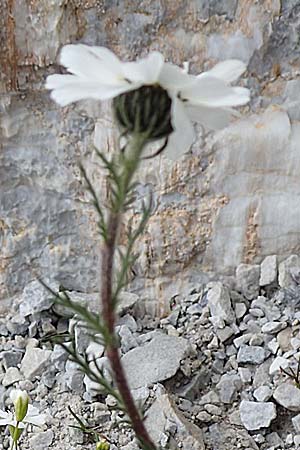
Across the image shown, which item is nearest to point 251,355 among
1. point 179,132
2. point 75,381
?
point 75,381

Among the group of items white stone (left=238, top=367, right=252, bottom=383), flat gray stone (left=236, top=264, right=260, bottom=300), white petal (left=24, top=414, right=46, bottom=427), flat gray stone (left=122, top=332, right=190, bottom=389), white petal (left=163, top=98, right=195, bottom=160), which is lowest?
white stone (left=238, top=367, right=252, bottom=383)

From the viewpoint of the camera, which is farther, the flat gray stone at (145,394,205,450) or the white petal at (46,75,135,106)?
the flat gray stone at (145,394,205,450)

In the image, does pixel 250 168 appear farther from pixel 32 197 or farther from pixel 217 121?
pixel 217 121

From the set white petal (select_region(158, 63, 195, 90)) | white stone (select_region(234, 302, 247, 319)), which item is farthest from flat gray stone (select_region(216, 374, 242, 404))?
white petal (select_region(158, 63, 195, 90))

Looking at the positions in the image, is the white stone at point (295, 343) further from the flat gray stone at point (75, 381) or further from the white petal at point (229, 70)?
the white petal at point (229, 70)

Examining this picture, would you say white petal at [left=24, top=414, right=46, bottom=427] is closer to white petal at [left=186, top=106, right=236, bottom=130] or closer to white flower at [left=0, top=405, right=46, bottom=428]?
white flower at [left=0, top=405, right=46, bottom=428]

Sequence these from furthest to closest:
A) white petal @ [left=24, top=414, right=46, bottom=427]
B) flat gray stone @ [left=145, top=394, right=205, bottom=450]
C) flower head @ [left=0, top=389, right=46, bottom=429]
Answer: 1. flat gray stone @ [left=145, top=394, right=205, bottom=450]
2. white petal @ [left=24, top=414, right=46, bottom=427]
3. flower head @ [left=0, top=389, right=46, bottom=429]
